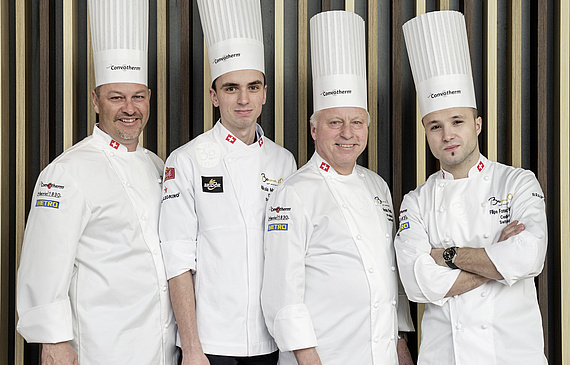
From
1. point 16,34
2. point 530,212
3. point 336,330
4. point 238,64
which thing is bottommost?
point 336,330

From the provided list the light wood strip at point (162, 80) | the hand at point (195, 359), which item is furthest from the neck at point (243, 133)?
the hand at point (195, 359)

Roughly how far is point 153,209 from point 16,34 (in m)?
1.12

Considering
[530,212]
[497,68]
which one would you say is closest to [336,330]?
[530,212]

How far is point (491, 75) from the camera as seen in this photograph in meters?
2.45

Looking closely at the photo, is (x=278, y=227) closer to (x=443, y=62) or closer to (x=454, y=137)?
(x=454, y=137)

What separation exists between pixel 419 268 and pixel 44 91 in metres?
1.70

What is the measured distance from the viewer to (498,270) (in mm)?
1756

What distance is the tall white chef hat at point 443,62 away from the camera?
2025 mm

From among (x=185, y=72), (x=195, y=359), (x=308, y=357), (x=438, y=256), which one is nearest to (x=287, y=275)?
(x=308, y=357)

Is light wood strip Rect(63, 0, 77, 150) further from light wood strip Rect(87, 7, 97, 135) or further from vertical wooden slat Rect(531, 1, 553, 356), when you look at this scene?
vertical wooden slat Rect(531, 1, 553, 356)

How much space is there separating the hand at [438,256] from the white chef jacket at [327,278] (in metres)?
0.16

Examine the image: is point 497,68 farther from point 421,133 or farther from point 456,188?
point 456,188

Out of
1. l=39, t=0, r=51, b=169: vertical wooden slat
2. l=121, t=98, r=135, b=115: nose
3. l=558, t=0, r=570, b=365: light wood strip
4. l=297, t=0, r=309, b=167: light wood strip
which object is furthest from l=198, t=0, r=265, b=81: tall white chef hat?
l=558, t=0, r=570, b=365: light wood strip

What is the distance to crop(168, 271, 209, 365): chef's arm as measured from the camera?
1829 mm
